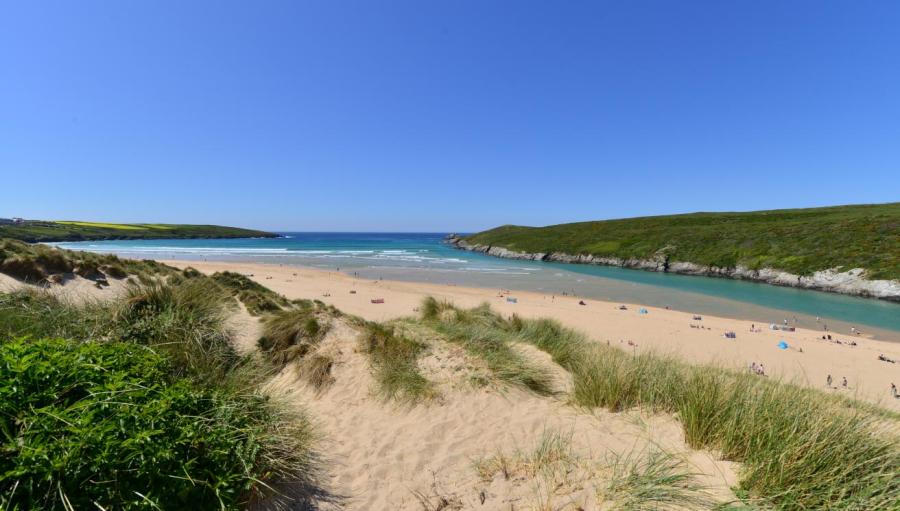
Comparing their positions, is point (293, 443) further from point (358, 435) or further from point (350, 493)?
point (358, 435)

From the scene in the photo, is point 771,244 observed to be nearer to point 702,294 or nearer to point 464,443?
point 702,294

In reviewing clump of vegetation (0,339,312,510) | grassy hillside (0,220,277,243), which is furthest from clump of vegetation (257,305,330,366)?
grassy hillside (0,220,277,243)

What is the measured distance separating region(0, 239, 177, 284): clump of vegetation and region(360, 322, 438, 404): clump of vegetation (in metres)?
→ 6.45

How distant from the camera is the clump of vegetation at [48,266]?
975cm

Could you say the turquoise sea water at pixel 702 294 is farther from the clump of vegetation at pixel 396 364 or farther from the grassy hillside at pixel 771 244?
the clump of vegetation at pixel 396 364

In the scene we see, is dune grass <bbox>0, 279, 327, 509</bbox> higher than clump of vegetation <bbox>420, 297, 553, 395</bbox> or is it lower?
higher

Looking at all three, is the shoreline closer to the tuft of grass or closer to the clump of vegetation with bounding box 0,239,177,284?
the tuft of grass

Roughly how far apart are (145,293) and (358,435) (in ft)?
15.3

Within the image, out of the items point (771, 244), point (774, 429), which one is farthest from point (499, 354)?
point (771, 244)

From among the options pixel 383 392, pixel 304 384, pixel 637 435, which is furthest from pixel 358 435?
pixel 637 435

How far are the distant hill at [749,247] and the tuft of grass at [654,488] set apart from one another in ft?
146

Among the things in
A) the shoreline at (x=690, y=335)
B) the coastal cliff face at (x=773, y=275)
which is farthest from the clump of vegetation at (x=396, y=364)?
the coastal cliff face at (x=773, y=275)

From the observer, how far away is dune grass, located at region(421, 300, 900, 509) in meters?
2.99

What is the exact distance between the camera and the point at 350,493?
3875 millimetres
